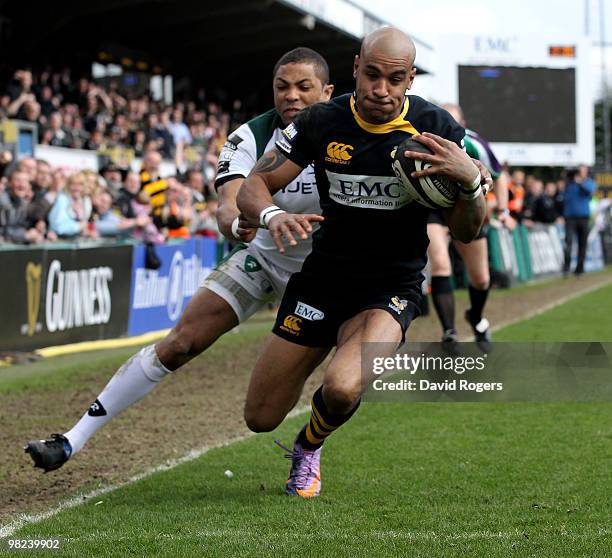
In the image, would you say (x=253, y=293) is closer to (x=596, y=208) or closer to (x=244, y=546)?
(x=244, y=546)

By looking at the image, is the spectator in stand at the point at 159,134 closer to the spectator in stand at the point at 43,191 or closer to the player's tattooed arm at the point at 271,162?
the spectator in stand at the point at 43,191

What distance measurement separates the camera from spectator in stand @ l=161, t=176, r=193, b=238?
626 inches

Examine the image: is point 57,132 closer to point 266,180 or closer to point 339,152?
point 266,180

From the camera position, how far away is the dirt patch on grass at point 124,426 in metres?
6.41

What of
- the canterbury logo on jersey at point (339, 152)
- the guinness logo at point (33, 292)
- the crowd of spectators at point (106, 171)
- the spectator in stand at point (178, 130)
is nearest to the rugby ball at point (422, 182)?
the canterbury logo on jersey at point (339, 152)

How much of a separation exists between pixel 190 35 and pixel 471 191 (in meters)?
26.3

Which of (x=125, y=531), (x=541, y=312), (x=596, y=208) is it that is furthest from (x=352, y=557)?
(x=596, y=208)

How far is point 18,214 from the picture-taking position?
13.1m

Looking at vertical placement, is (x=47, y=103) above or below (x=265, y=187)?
above

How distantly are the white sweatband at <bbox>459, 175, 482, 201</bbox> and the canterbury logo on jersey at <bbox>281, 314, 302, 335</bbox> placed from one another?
1.03 m

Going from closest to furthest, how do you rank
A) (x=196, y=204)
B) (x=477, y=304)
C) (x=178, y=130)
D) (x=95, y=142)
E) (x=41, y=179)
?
1. (x=477, y=304)
2. (x=41, y=179)
3. (x=196, y=204)
4. (x=95, y=142)
5. (x=178, y=130)

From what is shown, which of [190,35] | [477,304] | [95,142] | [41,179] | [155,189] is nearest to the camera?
[477,304]

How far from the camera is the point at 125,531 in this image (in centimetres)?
521

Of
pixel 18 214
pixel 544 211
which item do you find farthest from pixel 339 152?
pixel 544 211
